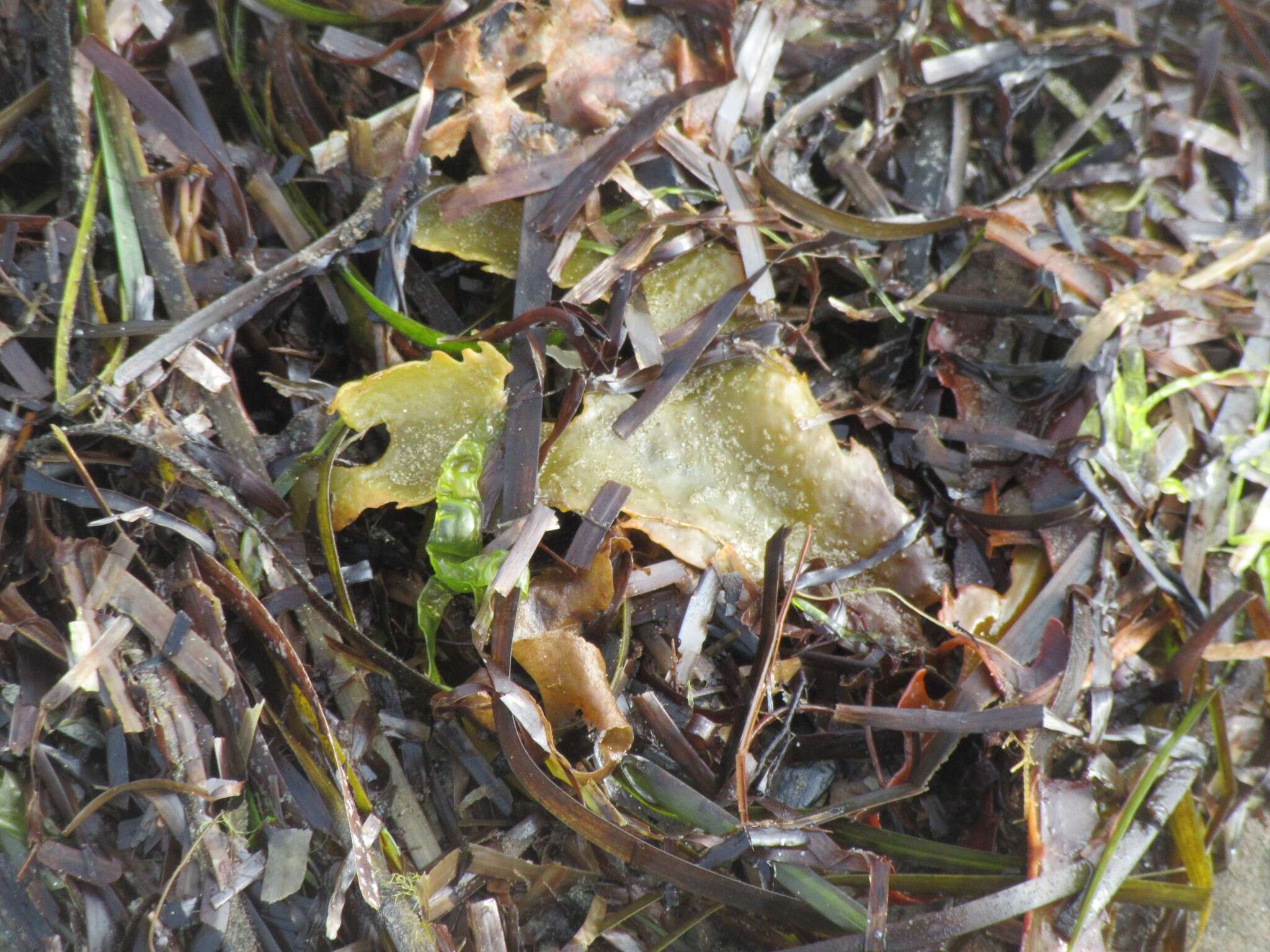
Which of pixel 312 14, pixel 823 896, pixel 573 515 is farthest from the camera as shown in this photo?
pixel 312 14

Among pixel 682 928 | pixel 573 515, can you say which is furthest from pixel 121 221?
pixel 682 928

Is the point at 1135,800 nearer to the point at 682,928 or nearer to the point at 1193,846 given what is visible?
the point at 1193,846

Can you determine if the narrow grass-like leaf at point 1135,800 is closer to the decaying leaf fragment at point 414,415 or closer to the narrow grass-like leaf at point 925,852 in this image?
the narrow grass-like leaf at point 925,852

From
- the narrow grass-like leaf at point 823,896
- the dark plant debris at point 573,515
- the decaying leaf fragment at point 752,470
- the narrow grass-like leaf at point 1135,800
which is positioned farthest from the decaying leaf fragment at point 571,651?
the narrow grass-like leaf at point 1135,800

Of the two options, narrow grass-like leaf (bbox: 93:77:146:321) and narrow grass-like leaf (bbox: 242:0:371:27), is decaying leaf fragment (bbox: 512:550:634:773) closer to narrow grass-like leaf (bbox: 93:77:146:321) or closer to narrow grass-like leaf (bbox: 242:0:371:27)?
narrow grass-like leaf (bbox: 93:77:146:321)

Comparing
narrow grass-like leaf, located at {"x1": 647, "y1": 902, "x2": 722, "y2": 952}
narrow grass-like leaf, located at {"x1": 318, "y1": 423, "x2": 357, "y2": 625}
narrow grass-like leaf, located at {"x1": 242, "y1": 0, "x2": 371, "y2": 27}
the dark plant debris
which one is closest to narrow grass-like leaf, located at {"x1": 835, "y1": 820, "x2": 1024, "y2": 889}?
the dark plant debris
